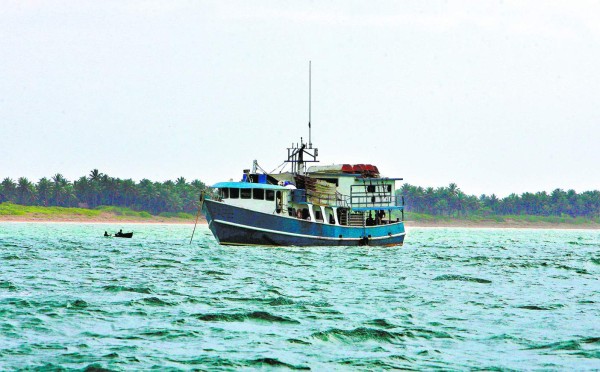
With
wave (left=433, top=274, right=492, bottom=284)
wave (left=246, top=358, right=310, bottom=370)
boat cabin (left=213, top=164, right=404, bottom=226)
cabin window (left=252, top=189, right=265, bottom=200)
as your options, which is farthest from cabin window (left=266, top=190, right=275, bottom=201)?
wave (left=246, top=358, right=310, bottom=370)

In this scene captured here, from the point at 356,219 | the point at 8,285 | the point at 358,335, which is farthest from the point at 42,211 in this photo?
the point at 358,335

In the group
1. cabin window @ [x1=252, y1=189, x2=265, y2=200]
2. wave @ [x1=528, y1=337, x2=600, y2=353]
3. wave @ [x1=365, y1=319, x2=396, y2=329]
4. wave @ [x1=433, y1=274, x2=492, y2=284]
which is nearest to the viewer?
wave @ [x1=528, y1=337, x2=600, y2=353]

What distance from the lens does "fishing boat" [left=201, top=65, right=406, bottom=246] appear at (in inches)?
2050

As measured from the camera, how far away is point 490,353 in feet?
55.8

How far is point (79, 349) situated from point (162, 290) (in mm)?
10846

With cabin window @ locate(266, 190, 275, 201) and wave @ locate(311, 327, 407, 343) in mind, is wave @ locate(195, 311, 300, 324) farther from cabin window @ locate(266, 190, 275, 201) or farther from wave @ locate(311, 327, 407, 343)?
cabin window @ locate(266, 190, 275, 201)

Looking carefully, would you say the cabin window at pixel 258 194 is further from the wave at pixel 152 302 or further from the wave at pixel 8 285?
the wave at pixel 152 302

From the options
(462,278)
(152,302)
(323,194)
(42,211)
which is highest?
(42,211)

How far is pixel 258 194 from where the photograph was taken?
53.2 m

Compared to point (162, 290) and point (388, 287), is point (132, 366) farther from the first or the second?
point (388, 287)

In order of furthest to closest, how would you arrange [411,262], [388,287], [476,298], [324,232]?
1. [324,232]
2. [411,262]
3. [388,287]
4. [476,298]

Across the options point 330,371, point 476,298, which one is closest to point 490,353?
point 330,371

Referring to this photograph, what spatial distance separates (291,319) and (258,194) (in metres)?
32.4

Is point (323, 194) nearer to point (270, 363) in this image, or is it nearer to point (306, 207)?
point (306, 207)
